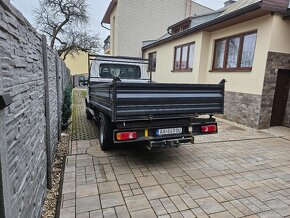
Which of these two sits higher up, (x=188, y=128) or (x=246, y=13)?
(x=246, y=13)

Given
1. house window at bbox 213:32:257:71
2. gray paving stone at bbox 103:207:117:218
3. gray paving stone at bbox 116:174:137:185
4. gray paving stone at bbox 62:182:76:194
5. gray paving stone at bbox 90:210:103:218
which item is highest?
house window at bbox 213:32:257:71

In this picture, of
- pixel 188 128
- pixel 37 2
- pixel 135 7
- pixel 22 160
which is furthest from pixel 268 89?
pixel 37 2

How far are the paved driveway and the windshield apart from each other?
2.28 m

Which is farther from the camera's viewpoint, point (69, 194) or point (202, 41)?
point (202, 41)

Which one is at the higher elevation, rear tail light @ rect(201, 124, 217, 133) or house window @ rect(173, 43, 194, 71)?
house window @ rect(173, 43, 194, 71)

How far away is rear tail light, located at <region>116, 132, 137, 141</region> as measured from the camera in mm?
3387

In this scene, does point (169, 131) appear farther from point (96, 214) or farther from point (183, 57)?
point (183, 57)

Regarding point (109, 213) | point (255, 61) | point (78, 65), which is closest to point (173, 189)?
point (109, 213)

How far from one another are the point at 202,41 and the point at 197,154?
675 cm

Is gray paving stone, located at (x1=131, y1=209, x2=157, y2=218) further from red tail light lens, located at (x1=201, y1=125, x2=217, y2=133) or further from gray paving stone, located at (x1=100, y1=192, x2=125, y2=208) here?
red tail light lens, located at (x1=201, y1=125, x2=217, y2=133)

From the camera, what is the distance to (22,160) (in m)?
1.76

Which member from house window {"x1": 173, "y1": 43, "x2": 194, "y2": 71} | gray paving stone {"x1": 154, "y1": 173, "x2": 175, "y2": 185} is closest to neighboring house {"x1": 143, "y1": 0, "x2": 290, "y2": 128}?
house window {"x1": 173, "y1": 43, "x2": 194, "y2": 71}

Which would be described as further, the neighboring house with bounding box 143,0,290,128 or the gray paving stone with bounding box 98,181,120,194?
the neighboring house with bounding box 143,0,290,128

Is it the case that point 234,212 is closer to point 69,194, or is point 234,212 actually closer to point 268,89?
point 69,194
